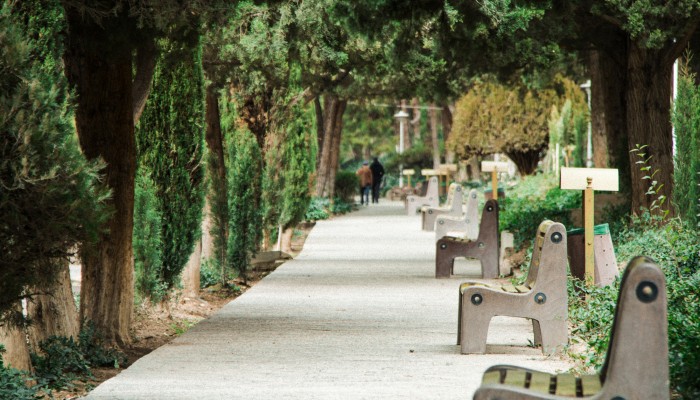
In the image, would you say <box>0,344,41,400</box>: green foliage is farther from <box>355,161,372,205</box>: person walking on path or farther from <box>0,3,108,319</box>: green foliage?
<box>355,161,372,205</box>: person walking on path

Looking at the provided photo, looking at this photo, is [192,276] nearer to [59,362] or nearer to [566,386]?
[59,362]

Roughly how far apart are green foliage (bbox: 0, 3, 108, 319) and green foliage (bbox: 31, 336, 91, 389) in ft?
5.67

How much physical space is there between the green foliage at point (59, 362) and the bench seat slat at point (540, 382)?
422cm

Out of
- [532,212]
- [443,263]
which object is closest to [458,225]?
[532,212]

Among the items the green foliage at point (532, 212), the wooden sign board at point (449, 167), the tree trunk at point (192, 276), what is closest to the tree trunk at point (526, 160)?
the wooden sign board at point (449, 167)

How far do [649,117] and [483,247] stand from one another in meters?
3.16

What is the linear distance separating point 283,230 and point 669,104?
895cm

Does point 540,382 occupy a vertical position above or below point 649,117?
below

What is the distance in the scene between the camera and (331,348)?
943 centimetres

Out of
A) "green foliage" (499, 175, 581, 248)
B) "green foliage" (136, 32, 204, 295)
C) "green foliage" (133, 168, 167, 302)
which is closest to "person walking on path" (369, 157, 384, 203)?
"green foliage" (499, 175, 581, 248)

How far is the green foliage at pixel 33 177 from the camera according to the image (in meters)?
6.64

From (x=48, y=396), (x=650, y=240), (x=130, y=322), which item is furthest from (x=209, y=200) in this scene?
(x=48, y=396)

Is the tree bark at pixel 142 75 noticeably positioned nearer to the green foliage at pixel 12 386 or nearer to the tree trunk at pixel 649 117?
the green foliage at pixel 12 386

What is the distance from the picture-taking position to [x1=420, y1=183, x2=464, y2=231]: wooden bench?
987 inches
